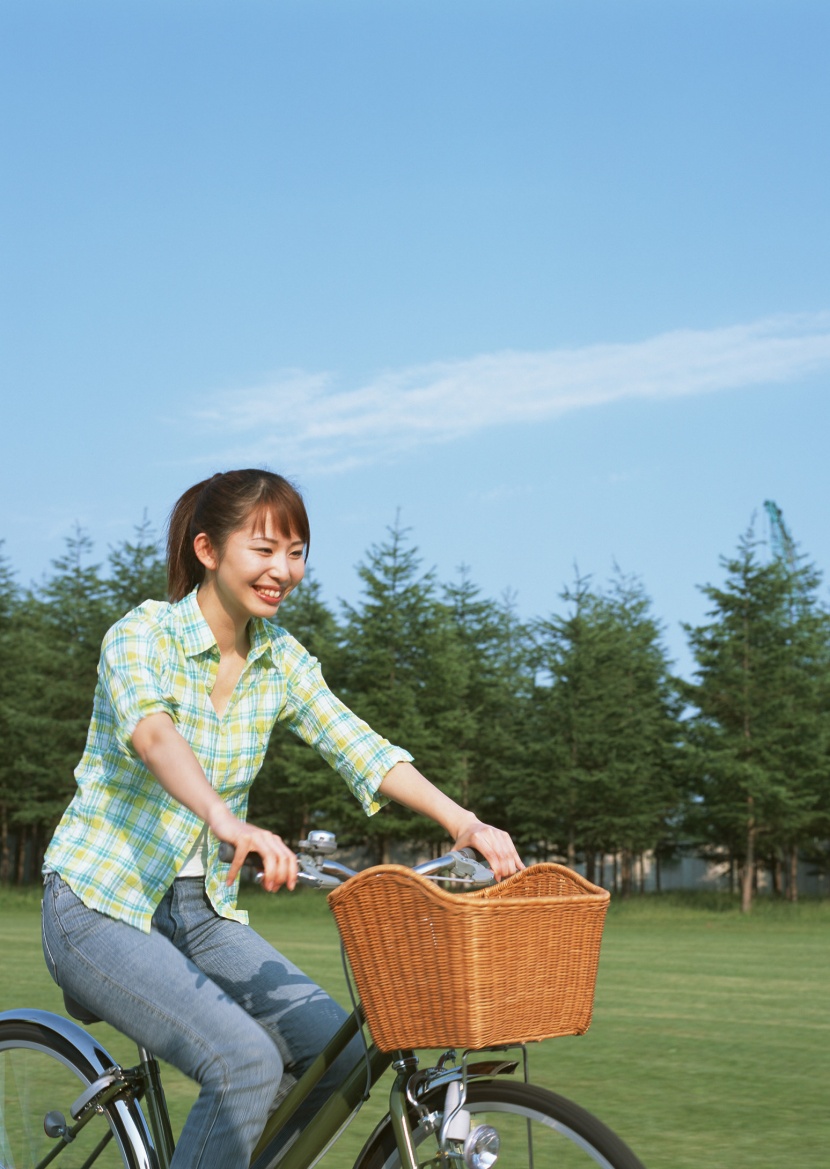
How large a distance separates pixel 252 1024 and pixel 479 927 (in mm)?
740

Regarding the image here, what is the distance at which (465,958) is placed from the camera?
2391 mm

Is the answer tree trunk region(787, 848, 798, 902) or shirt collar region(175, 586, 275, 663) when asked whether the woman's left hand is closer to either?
shirt collar region(175, 586, 275, 663)

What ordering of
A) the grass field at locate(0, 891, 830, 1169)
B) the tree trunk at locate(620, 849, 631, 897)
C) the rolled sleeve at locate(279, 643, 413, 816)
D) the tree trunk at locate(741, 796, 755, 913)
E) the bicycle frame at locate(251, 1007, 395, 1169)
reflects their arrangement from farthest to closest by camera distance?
1. the tree trunk at locate(620, 849, 631, 897)
2. the tree trunk at locate(741, 796, 755, 913)
3. the grass field at locate(0, 891, 830, 1169)
4. the rolled sleeve at locate(279, 643, 413, 816)
5. the bicycle frame at locate(251, 1007, 395, 1169)

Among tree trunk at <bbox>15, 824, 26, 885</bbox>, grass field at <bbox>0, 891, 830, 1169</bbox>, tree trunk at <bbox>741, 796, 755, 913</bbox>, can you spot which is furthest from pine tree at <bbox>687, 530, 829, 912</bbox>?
tree trunk at <bbox>15, 824, 26, 885</bbox>

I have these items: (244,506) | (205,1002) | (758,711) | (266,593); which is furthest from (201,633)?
(758,711)

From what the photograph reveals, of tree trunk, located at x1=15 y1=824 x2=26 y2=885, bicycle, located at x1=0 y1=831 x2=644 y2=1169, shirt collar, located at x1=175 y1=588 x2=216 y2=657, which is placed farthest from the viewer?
tree trunk, located at x1=15 y1=824 x2=26 y2=885

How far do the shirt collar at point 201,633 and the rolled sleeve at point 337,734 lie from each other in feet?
0.27

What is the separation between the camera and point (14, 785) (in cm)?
4841

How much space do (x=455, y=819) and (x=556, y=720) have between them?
4087cm

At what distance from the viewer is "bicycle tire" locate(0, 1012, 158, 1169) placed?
314cm

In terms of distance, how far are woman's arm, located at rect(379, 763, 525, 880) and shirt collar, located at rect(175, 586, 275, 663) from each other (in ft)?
1.30

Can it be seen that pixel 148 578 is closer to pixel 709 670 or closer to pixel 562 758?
pixel 562 758

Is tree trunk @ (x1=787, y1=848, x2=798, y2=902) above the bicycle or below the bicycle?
below

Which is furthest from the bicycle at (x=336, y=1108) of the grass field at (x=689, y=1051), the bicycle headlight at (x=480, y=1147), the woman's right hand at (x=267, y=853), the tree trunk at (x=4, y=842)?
the tree trunk at (x=4, y=842)
